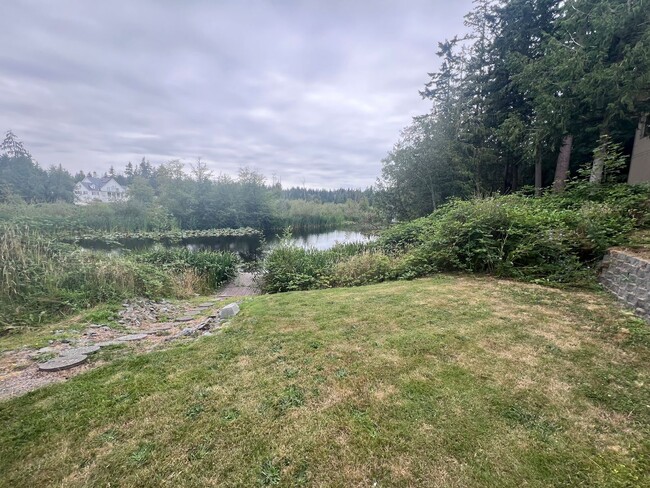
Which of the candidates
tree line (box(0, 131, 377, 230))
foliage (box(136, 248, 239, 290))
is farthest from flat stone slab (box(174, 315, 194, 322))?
tree line (box(0, 131, 377, 230))

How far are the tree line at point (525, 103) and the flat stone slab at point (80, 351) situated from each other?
8.69 meters

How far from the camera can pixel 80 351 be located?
266cm

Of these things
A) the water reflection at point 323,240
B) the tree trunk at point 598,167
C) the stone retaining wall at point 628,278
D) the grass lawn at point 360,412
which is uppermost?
the tree trunk at point 598,167

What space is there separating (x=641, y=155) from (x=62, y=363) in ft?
41.3

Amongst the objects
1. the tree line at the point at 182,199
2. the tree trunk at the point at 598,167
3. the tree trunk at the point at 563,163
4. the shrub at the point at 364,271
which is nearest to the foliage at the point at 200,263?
the shrub at the point at 364,271

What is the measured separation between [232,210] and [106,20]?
A: 19.3 meters

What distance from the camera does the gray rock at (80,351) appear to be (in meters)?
2.62

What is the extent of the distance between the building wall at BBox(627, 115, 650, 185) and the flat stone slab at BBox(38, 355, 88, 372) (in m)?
11.5

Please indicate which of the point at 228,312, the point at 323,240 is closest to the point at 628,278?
the point at 228,312

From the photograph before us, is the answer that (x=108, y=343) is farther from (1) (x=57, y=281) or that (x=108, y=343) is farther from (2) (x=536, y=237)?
(2) (x=536, y=237)

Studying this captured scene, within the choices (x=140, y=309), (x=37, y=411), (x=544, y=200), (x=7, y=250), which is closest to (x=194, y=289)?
(x=140, y=309)

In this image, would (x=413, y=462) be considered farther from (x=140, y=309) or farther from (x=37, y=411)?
(x=140, y=309)

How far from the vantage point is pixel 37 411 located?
1.81 metres

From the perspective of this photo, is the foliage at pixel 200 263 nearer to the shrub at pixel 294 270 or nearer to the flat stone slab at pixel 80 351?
the shrub at pixel 294 270
